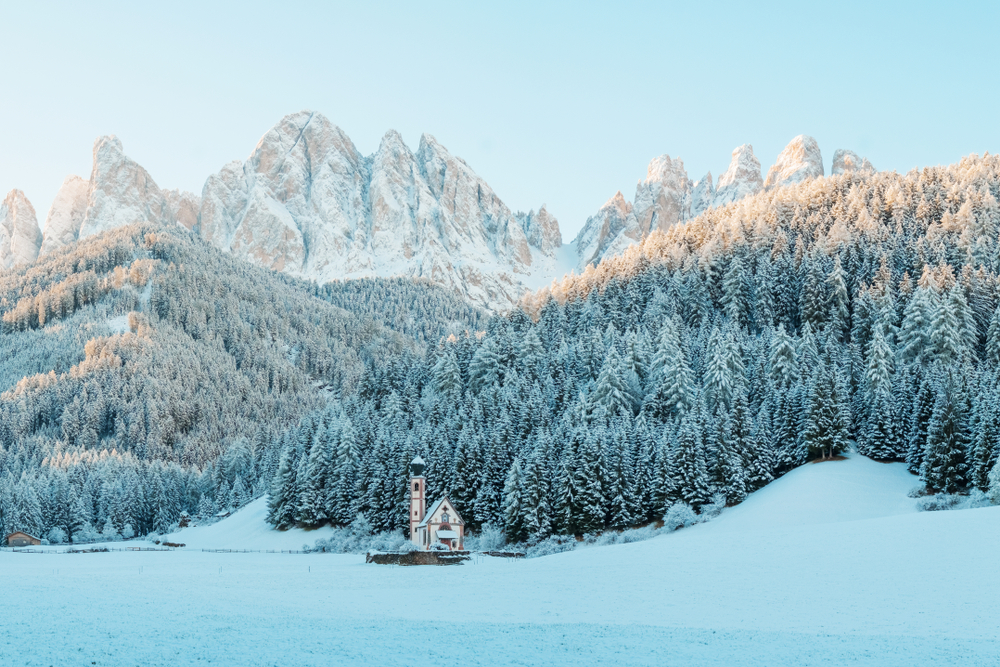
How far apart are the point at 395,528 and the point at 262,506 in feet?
103

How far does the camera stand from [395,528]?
71312 mm

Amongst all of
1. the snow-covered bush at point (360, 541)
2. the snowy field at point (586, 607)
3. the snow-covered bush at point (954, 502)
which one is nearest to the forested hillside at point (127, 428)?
the snow-covered bush at point (360, 541)

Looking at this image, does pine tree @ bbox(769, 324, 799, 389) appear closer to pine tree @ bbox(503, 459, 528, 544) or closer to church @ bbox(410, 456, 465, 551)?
pine tree @ bbox(503, 459, 528, 544)

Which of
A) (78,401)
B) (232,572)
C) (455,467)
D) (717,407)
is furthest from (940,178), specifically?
(78,401)

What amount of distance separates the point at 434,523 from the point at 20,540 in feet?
206

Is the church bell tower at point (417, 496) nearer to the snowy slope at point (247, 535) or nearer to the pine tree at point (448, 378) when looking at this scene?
the snowy slope at point (247, 535)

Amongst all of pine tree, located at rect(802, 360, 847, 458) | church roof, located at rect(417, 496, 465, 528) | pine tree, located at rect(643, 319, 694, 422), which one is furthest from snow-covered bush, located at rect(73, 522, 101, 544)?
pine tree, located at rect(802, 360, 847, 458)

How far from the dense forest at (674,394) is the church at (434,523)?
3.19 m

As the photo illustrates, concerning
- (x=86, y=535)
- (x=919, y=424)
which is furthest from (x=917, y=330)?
(x=86, y=535)

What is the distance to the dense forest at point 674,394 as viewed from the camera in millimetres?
62375

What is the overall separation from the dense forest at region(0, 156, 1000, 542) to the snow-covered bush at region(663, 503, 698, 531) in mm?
676

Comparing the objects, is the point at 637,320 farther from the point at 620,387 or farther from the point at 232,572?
the point at 232,572

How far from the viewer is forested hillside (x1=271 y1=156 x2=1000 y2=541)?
62.2 meters

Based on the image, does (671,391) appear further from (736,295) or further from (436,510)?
(436,510)
